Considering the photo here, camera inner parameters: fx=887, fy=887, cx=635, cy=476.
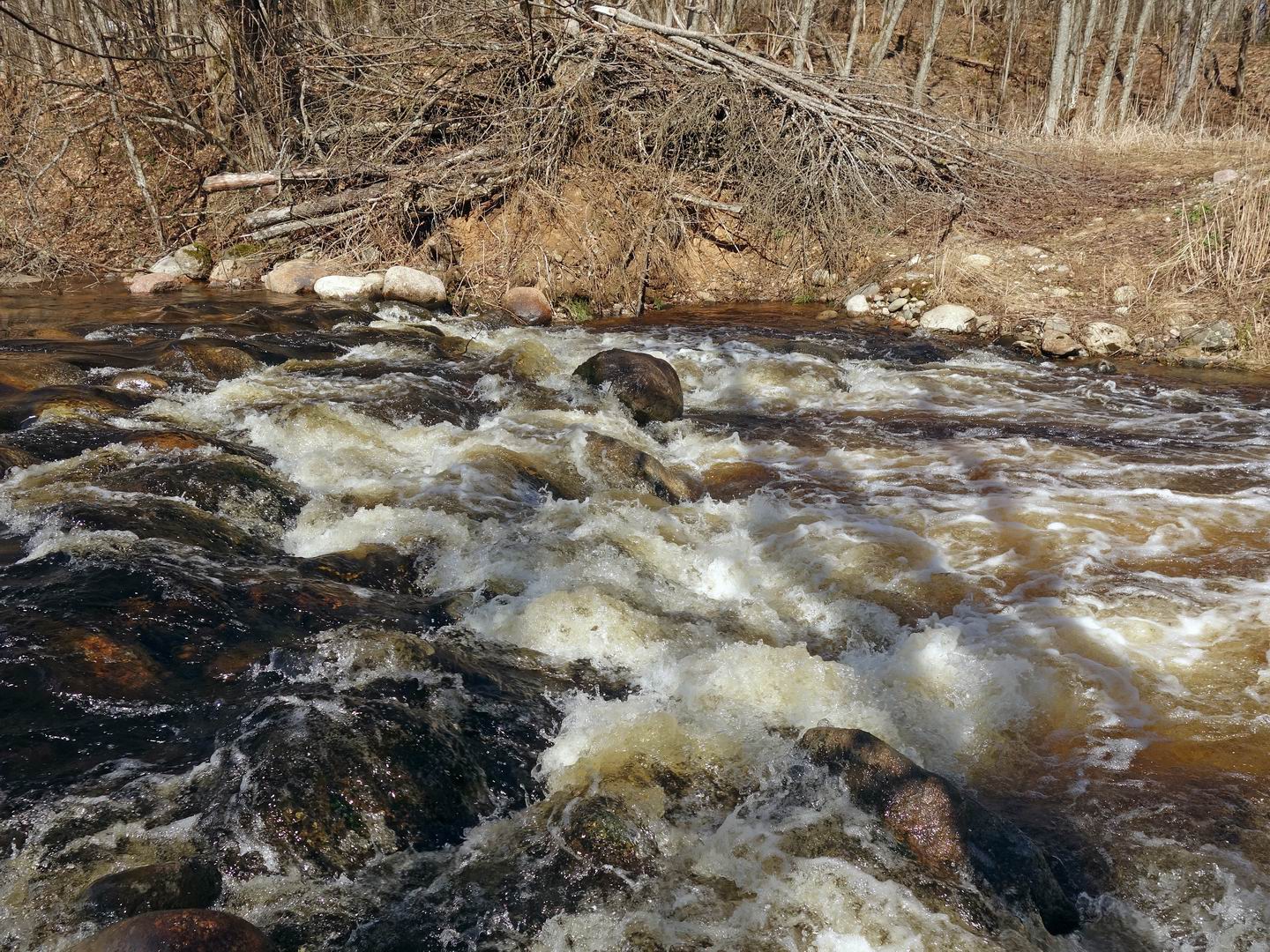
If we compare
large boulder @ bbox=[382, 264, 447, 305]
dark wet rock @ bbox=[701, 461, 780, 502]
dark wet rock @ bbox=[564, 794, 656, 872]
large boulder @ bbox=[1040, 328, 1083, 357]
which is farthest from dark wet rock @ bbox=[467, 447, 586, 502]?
large boulder @ bbox=[1040, 328, 1083, 357]

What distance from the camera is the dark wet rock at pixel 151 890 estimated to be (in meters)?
2.30

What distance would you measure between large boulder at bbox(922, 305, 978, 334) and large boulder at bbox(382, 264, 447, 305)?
5.44 meters

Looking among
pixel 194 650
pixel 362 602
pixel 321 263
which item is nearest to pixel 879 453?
pixel 362 602

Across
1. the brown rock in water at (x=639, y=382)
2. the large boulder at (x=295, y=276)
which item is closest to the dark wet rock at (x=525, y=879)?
the brown rock in water at (x=639, y=382)

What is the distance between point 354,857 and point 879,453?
4711 mm

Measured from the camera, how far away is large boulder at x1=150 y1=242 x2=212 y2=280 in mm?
10773

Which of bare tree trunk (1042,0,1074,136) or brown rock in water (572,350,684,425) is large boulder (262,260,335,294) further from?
bare tree trunk (1042,0,1074,136)

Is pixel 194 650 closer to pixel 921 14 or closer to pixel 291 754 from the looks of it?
pixel 291 754

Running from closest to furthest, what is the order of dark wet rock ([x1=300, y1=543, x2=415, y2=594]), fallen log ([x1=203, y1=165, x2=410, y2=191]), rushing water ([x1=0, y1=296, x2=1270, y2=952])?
1. rushing water ([x1=0, y1=296, x2=1270, y2=952])
2. dark wet rock ([x1=300, y1=543, x2=415, y2=594])
3. fallen log ([x1=203, y1=165, x2=410, y2=191])

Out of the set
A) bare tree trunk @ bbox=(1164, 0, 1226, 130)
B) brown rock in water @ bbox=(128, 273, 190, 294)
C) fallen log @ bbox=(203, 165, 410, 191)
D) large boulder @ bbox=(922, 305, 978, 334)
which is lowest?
large boulder @ bbox=(922, 305, 978, 334)

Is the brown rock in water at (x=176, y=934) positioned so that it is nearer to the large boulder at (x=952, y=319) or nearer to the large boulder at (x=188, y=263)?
the large boulder at (x=952, y=319)

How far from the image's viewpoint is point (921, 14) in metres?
25.3

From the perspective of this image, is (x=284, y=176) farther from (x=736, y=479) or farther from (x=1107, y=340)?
(x=1107, y=340)

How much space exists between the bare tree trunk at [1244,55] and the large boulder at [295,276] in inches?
897
